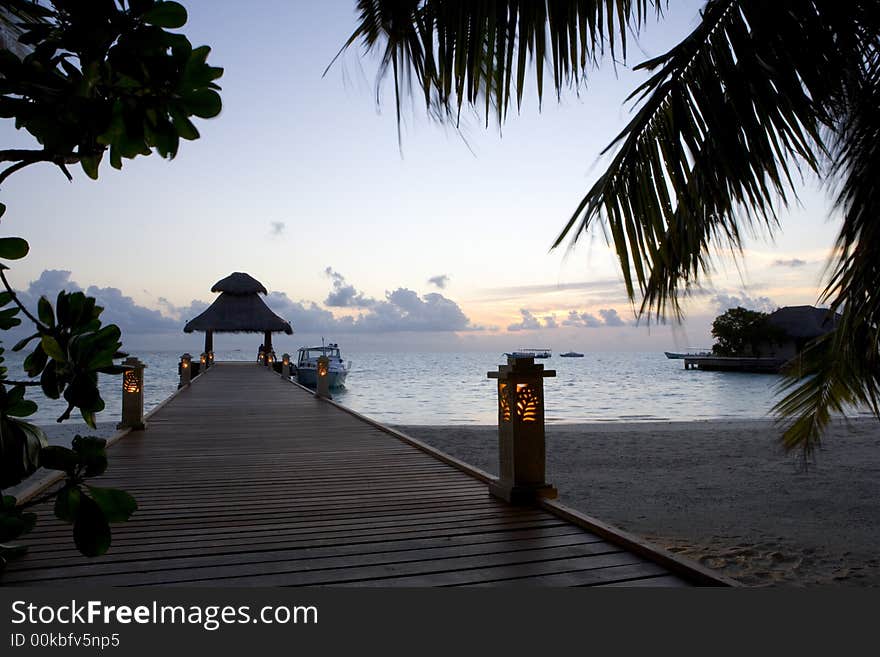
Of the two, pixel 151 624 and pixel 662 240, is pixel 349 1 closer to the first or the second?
pixel 662 240

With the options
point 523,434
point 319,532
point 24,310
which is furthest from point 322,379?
point 24,310

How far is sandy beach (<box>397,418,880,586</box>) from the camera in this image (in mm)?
5340

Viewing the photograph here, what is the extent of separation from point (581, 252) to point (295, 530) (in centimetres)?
241

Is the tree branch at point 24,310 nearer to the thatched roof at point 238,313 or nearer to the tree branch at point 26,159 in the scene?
the tree branch at point 26,159

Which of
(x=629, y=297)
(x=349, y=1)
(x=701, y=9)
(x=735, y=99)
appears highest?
(x=701, y=9)

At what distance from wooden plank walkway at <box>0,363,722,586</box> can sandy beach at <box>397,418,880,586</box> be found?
235 cm

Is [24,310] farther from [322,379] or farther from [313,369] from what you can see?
[313,369]

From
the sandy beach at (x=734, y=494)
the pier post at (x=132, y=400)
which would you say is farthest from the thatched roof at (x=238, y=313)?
the pier post at (x=132, y=400)

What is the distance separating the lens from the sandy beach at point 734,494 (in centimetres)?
534

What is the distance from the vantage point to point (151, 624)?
230 centimetres

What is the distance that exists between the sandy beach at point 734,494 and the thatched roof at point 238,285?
56.9 feet

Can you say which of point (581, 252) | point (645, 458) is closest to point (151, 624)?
point (581, 252)

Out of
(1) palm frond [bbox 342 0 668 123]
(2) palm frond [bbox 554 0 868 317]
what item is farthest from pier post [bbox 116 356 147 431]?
(2) palm frond [bbox 554 0 868 317]

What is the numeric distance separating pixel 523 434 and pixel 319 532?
152cm
